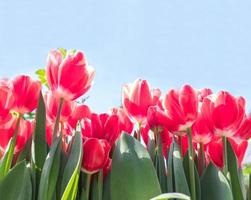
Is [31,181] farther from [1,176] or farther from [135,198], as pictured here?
[135,198]

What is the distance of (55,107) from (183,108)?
0.22 metres

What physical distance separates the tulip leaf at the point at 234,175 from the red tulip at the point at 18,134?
338 mm

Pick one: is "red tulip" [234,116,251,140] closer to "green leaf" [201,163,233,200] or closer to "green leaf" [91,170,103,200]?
"green leaf" [201,163,233,200]

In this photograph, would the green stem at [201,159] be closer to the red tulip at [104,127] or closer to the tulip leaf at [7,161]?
the red tulip at [104,127]

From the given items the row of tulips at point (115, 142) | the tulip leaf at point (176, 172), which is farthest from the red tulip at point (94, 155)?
the tulip leaf at point (176, 172)

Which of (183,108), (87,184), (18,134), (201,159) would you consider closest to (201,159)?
(201,159)

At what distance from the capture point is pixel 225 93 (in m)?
0.65

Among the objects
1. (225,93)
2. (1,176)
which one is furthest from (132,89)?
(1,176)

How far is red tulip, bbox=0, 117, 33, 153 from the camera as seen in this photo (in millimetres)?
667

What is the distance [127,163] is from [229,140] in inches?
9.7

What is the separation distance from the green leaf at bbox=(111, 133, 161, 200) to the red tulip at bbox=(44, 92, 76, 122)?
6.1 inches

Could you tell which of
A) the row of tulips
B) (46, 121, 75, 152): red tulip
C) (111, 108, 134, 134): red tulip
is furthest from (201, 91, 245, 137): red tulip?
(46, 121, 75, 152): red tulip

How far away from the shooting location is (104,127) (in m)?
0.65

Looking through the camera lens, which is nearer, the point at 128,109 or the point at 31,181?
the point at 31,181
